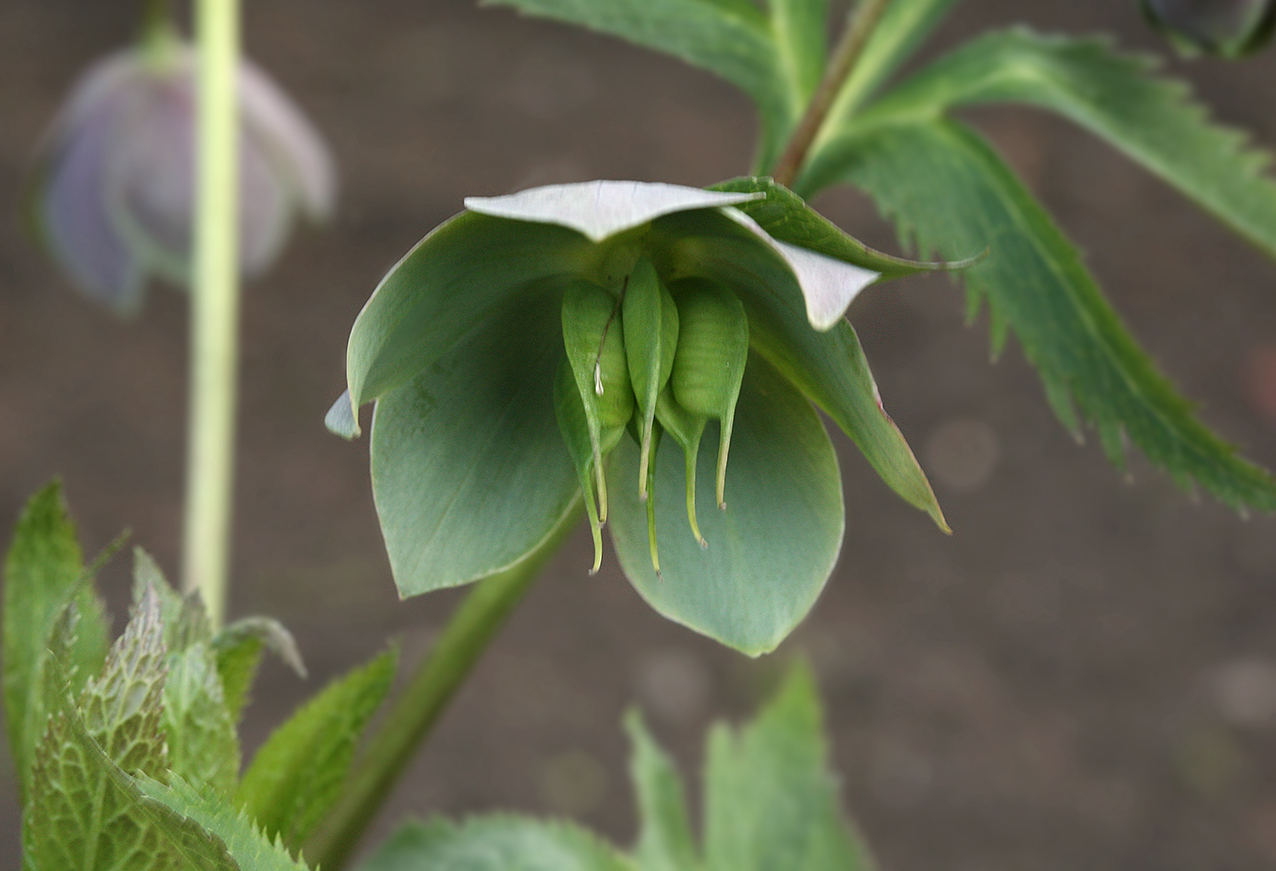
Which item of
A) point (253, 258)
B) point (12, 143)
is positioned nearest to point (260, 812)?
point (253, 258)

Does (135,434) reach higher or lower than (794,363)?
lower

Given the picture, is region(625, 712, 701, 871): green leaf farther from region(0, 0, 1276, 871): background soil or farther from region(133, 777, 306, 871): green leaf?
region(0, 0, 1276, 871): background soil

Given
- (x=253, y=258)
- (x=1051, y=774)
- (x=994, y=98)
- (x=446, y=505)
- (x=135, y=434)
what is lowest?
(x=135, y=434)

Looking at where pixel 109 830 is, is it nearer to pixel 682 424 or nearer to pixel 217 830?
pixel 217 830

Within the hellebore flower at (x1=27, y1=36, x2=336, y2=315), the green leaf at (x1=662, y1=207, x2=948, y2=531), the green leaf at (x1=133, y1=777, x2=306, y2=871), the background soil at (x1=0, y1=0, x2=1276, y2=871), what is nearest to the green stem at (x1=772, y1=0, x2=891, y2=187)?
the green leaf at (x1=662, y1=207, x2=948, y2=531)

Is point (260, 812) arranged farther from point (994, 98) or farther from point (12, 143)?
point (12, 143)

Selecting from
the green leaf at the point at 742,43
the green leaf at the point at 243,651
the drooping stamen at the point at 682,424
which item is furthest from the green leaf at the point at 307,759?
the green leaf at the point at 742,43

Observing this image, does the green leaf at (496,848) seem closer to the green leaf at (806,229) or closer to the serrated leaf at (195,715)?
the serrated leaf at (195,715)
